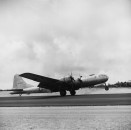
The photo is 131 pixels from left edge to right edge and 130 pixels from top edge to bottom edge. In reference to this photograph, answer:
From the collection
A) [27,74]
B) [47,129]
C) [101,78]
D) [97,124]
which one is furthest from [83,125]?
[101,78]

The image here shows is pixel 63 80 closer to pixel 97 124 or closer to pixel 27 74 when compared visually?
pixel 27 74

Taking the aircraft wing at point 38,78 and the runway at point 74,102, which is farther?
the aircraft wing at point 38,78

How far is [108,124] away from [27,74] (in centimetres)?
2226

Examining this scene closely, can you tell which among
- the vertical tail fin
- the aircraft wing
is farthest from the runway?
the vertical tail fin

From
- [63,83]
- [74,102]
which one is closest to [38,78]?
[63,83]

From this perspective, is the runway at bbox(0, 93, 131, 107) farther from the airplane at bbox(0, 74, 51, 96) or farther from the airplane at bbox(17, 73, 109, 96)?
the airplane at bbox(0, 74, 51, 96)

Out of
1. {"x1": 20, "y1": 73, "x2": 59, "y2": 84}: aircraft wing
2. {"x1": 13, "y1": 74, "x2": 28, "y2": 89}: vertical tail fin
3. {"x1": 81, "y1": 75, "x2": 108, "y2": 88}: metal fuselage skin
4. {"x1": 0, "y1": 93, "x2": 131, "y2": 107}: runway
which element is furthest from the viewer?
{"x1": 13, "y1": 74, "x2": 28, "y2": 89}: vertical tail fin

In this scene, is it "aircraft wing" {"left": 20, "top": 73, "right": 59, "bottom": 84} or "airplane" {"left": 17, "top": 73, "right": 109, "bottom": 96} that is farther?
"airplane" {"left": 17, "top": 73, "right": 109, "bottom": 96}

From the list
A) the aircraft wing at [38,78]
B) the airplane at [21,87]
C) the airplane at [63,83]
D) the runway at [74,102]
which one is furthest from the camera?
the airplane at [21,87]

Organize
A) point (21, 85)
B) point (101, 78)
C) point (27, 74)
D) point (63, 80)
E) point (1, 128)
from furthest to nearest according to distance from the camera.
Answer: point (21, 85) < point (101, 78) < point (63, 80) < point (27, 74) < point (1, 128)

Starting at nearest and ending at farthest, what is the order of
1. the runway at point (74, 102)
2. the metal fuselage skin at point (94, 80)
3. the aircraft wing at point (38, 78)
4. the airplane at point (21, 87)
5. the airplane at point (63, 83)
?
the runway at point (74, 102)
the aircraft wing at point (38, 78)
the airplane at point (63, 83)
the metal fuselage skin at point (94, 80)
the airplane at point (21, 87)

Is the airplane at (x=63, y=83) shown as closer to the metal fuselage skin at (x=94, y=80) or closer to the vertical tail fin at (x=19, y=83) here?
the metal fuselage skin at (x=94, y=80)

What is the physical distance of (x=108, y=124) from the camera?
8219 mm

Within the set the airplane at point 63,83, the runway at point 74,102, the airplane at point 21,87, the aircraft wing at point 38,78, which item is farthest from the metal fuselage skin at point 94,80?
the runway at point 74,102
